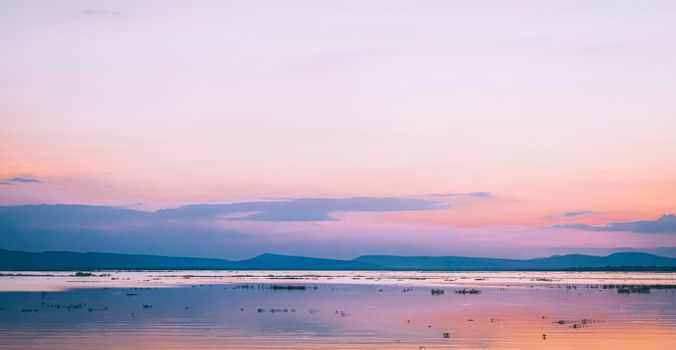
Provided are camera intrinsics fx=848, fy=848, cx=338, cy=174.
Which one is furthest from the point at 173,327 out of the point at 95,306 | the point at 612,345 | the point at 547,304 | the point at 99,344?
the point at 547,304

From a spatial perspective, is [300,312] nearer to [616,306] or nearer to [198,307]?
[198,307]

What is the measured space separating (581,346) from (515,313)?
17.8 metres

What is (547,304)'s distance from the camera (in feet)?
210

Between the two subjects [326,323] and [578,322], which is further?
[578,322]

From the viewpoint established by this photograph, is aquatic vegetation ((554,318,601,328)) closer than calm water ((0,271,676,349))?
No

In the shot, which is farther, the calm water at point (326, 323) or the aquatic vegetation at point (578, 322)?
the aquatic vegetation at point (578, 322)

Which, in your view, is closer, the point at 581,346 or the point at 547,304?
the point at 581,346

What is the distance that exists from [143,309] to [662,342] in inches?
1223

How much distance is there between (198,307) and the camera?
56.4 meters

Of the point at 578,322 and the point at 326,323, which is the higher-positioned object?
the point at 326,323

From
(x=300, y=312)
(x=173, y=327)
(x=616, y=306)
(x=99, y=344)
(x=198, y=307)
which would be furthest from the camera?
(x=616, y=306)

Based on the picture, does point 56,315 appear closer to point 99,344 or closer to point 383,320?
point 99,344

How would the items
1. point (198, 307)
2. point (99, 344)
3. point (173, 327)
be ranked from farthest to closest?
point (198, 307)
point (173, 327)
point (99, 344)

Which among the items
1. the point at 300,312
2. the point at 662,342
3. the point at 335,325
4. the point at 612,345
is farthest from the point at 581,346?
the point at 300,312
